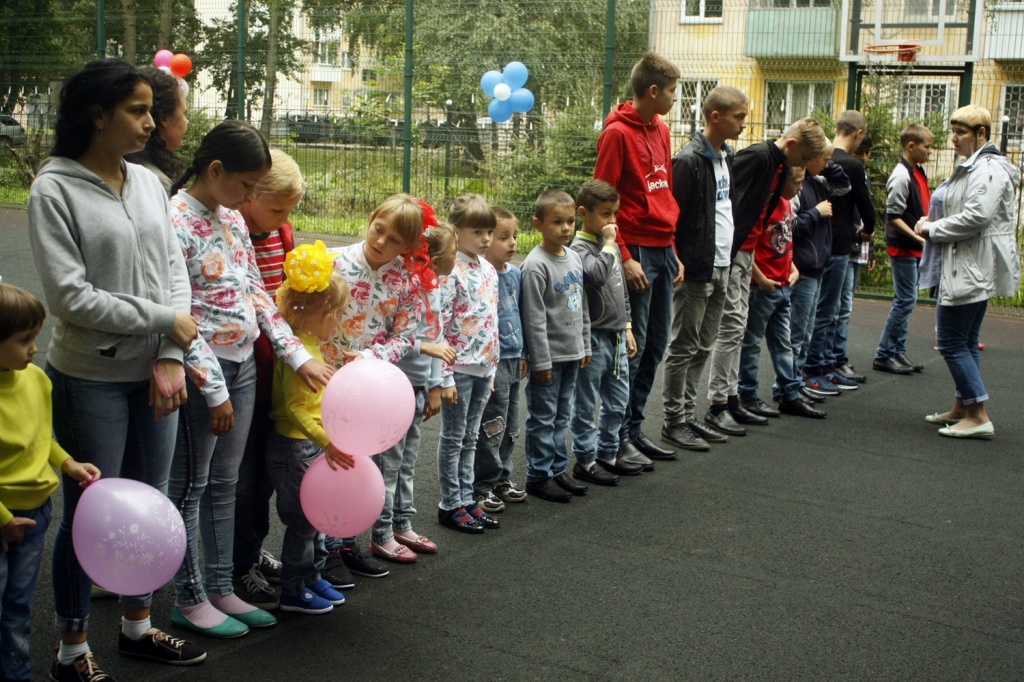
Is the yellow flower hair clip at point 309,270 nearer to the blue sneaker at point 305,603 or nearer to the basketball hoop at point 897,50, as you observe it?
the blue sneaker at point 305,603

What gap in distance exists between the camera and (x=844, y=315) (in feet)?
28.5

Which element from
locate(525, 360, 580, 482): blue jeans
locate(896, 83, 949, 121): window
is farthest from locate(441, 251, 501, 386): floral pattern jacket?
locate(896, 83, 949, 121): window

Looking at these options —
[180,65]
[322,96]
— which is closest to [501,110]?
[322,96]

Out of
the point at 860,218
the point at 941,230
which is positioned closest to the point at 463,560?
the point at 941,230

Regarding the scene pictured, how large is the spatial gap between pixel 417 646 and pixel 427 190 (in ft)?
37.1

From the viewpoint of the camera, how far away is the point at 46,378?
3.28 m

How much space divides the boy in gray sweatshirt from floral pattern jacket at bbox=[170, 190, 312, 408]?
177cm

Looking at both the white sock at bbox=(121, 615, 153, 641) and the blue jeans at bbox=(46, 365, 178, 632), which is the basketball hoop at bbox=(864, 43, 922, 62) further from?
the white sock at bbox=(121, 615, 153, 641)

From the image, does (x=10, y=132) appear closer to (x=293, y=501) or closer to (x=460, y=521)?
(x=460, y=521)

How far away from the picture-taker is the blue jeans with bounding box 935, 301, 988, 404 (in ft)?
23.4

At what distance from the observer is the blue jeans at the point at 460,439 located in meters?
4.97

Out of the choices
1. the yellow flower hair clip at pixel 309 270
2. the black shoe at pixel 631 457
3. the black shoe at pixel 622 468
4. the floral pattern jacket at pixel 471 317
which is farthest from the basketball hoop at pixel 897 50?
the yellow flower hair clip at pixel 309 270

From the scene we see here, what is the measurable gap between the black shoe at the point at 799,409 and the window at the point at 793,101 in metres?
6.31

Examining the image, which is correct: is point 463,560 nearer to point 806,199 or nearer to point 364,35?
point 806,199
